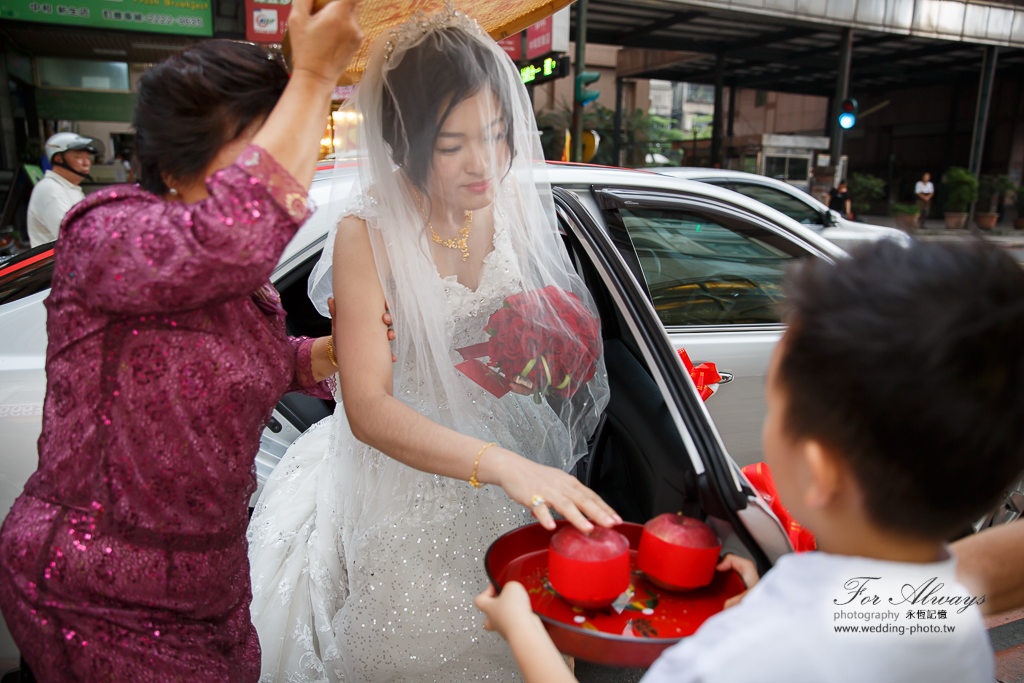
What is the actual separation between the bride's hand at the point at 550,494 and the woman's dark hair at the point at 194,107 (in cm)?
70

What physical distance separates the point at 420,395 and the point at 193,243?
85cm

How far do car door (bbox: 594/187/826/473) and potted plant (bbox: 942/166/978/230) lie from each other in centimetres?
1908

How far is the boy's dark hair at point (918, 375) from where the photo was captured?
0.68 m

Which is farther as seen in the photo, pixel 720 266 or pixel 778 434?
pixel 720 266

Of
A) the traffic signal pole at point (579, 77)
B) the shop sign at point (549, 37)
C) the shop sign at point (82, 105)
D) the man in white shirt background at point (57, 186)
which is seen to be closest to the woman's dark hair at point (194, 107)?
the man in white shirt background at point (57, 186)

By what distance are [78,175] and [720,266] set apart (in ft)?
16.3

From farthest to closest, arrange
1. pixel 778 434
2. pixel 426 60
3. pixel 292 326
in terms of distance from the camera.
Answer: pixel 292 326
pixel 426 60
pixel 778 434

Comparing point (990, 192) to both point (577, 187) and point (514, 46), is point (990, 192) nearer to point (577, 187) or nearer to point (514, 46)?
point (514, 46)

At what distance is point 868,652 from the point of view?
72 cm

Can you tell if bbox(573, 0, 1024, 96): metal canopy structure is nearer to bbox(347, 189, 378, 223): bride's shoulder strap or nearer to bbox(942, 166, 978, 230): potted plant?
bbox(942, 166, 978, 230): potted plant

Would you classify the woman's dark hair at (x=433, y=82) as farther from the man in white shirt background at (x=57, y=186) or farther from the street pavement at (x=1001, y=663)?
the man in white shirt background at (x=57, y=186)

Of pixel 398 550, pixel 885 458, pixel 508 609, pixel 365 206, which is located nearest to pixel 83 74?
pixel 365 206

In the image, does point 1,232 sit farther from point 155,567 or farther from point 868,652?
point 868,652

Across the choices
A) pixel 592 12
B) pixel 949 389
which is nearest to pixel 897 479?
pixel 949 389
